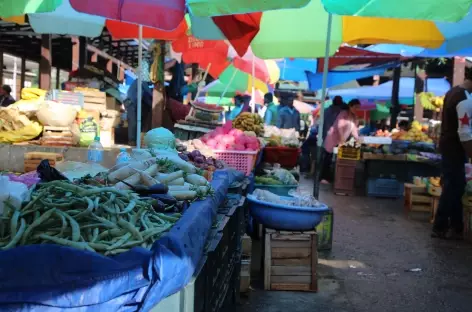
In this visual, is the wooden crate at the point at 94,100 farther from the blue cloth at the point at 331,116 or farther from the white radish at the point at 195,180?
the blue cloth at the point at 331,116

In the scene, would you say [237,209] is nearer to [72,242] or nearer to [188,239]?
[188,239]

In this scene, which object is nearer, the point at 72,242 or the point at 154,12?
the point at 72,242

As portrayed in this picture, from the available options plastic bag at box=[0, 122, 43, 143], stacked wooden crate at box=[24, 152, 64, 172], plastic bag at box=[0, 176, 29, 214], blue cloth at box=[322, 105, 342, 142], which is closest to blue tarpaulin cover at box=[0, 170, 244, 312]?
plastic bag at box=[0, 176, 29, 214]

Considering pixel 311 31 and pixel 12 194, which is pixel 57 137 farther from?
pixel 12 194

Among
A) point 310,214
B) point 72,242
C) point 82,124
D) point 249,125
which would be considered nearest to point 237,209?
point 310,214

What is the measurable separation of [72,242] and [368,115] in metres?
28.8

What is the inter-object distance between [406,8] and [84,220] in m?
3.51

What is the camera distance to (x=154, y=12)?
5.04 meters

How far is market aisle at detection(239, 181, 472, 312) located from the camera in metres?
4.59

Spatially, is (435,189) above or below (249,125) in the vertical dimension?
below

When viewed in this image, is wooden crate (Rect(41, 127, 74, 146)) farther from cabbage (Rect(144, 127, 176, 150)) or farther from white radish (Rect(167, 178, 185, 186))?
white radish (Rect(167, 178, 185, 186))

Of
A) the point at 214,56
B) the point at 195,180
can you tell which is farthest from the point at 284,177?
the point at 214,56

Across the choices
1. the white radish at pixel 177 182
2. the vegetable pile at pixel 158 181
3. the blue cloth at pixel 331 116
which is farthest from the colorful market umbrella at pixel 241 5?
the blue cloth at pixel 331 116

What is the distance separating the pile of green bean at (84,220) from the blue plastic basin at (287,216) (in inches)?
83.5
